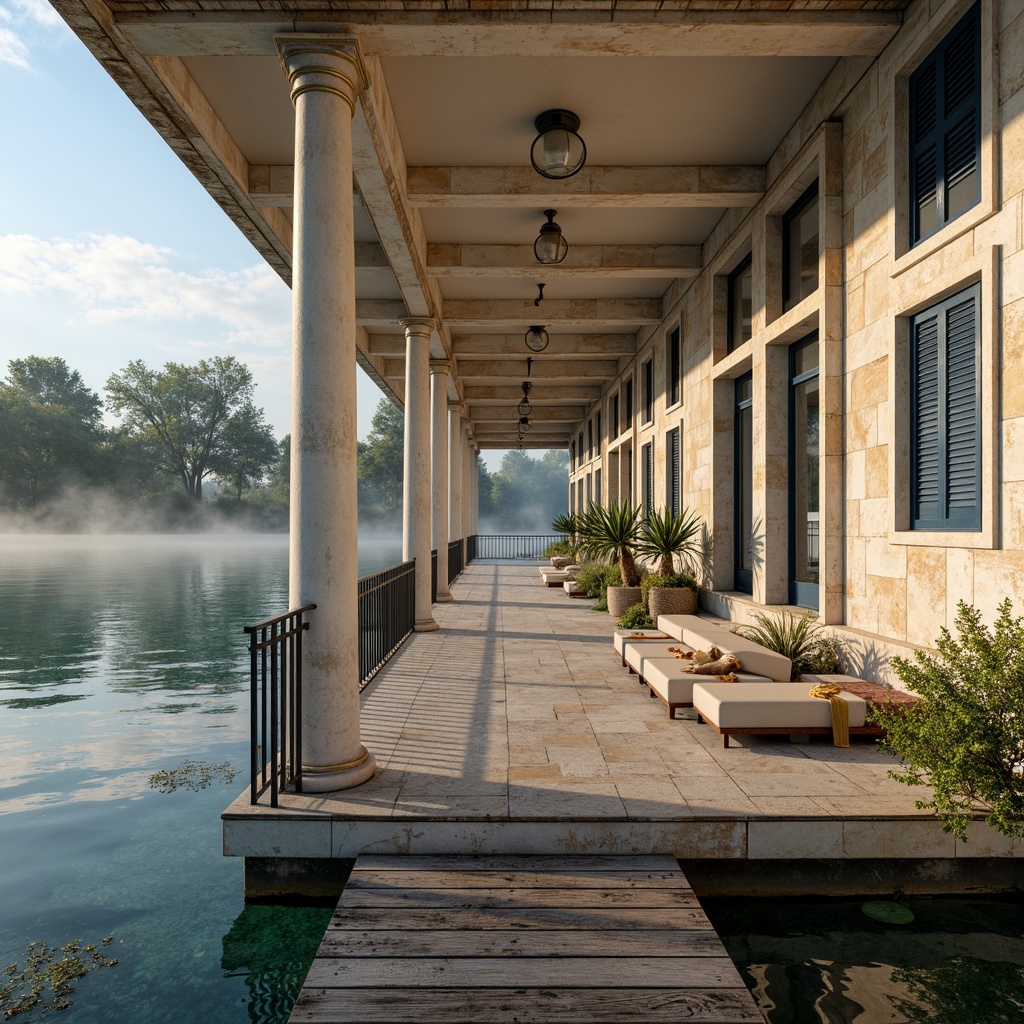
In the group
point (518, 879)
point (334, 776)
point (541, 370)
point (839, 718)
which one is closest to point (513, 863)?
point (518, 879)

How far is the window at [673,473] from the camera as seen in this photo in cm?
1162

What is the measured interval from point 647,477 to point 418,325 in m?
5.72

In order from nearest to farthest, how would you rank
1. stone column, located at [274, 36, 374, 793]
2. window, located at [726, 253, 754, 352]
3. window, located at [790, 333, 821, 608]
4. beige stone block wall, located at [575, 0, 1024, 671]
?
stone column, located at [274, 36, 374, 793] < beige stone block wall, located at [575, 0, 1024, 671] < window, located at [790, 333, 821, 608] < window, located at [726, 253, 754, 352]

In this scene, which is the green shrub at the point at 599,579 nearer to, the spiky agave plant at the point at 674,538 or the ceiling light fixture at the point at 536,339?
the spiky agave plant at the point at 674,538

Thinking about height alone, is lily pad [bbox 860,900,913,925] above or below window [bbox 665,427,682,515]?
below

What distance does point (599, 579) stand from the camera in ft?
45.0

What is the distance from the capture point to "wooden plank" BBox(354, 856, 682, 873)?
134 inches

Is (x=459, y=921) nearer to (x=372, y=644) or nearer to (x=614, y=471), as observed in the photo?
(x=372, y=644)

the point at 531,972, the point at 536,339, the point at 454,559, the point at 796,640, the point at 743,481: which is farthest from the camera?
the point at 454,559

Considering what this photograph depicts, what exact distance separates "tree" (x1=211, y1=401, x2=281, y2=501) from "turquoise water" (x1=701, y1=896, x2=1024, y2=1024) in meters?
63.3

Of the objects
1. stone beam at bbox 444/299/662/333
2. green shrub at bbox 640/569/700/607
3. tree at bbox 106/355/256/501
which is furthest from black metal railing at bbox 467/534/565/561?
tree at bbox 106/355/256/501

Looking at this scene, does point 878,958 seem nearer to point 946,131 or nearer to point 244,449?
point 946,131

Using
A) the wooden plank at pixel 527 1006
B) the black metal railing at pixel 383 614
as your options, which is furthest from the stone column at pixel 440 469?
the wooden plank at pixel 527 1006

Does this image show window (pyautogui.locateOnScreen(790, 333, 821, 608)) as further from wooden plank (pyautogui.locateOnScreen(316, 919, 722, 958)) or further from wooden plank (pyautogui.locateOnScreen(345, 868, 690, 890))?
wooden plank (pyautogui.locateOnScreen(316, 919, 722, 958))
